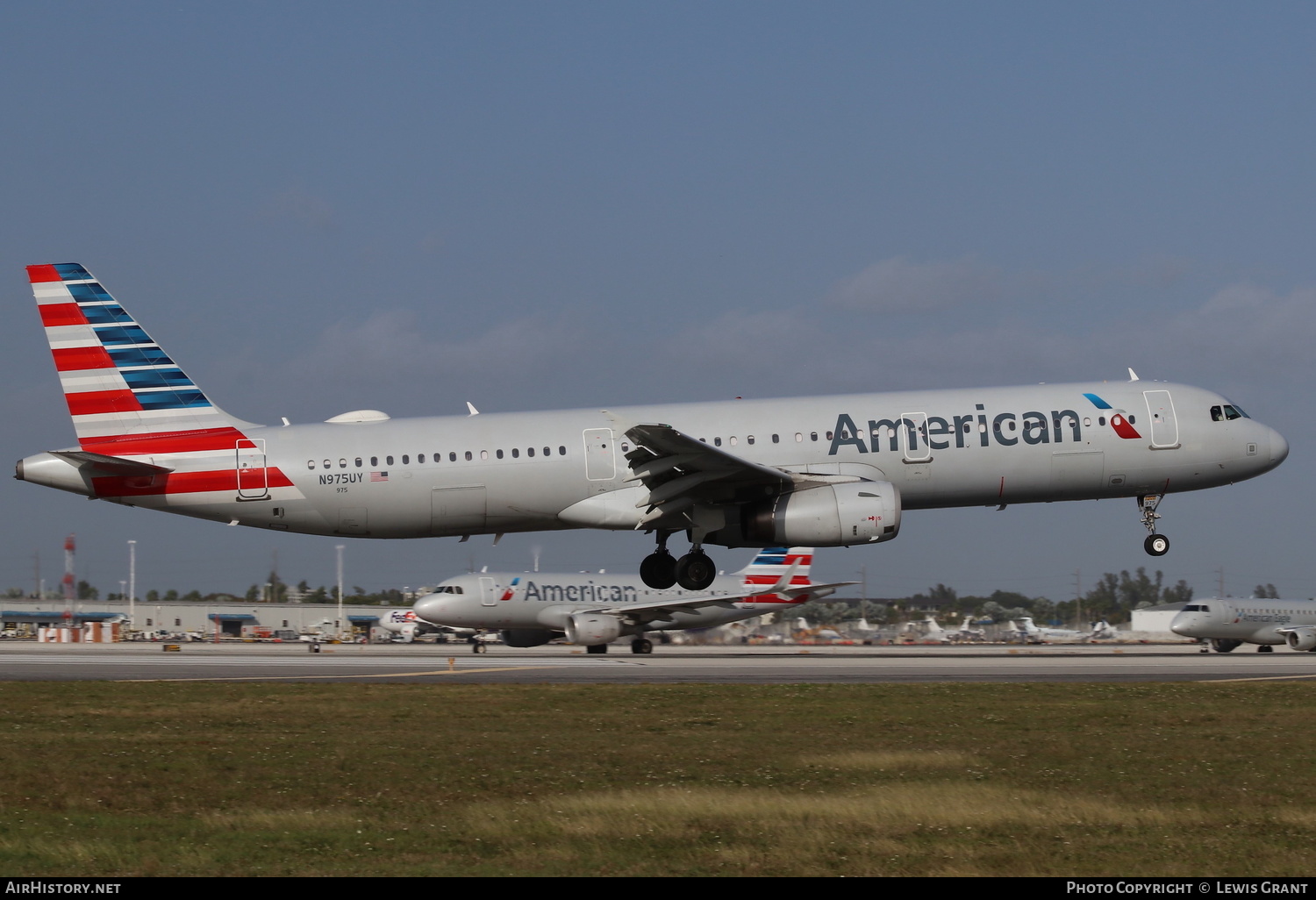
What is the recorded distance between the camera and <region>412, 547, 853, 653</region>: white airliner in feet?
190

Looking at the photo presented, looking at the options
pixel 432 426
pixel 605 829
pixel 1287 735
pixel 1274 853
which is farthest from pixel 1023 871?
pixel 432 426

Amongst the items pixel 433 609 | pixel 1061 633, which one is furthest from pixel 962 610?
pixel 433 609

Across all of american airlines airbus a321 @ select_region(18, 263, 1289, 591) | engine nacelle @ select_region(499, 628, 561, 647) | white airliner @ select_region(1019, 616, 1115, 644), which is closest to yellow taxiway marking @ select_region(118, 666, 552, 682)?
american airlines airbus a321 @ select_region(18, 263, 1289, 591)

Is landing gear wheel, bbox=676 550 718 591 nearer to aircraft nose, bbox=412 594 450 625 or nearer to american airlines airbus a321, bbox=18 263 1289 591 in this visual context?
american airlines airbus a321, bbox=18 263 1289 591

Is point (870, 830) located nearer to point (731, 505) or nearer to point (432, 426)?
point (731, 505)

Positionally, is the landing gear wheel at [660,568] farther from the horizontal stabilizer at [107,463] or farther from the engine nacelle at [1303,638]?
the engine nacelle at [1303,638]

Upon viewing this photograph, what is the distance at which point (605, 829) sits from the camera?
14.0 meters

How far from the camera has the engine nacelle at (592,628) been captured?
2176 inches

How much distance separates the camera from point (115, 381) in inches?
1243

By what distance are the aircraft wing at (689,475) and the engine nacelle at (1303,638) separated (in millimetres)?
43116

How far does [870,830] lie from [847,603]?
148 m

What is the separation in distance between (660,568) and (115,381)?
13929mm

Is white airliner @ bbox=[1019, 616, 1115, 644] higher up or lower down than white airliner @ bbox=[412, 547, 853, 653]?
lower down

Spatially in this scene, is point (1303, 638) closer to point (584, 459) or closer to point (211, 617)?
point (584, 459)
